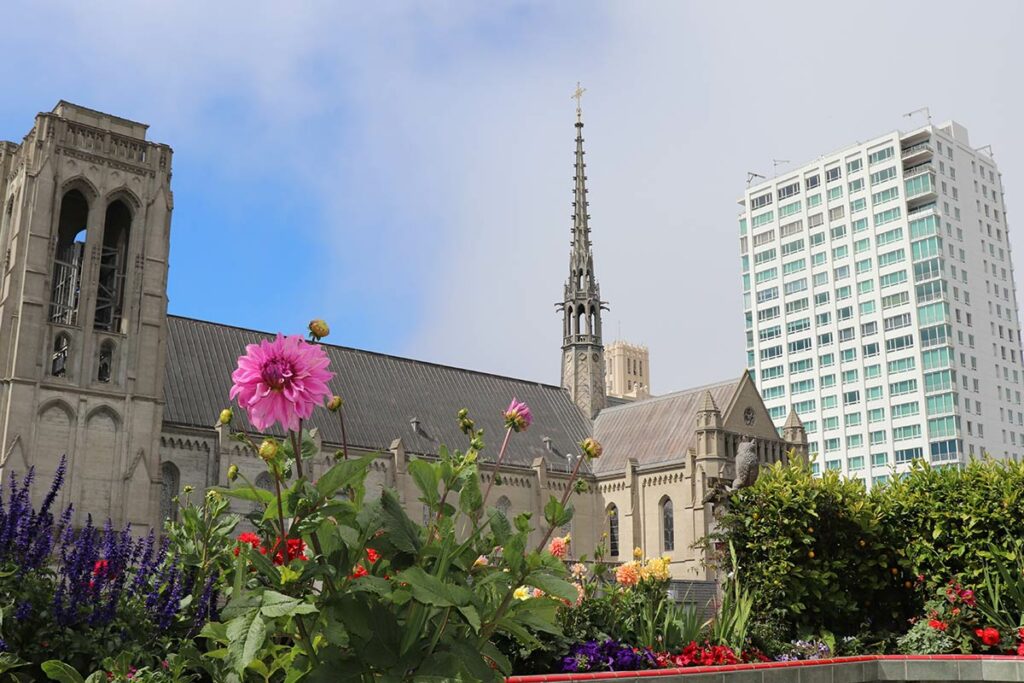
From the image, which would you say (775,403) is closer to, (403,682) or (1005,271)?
(1005,271)

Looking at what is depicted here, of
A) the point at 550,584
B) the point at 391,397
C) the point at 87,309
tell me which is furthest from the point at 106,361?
the point at 550,584

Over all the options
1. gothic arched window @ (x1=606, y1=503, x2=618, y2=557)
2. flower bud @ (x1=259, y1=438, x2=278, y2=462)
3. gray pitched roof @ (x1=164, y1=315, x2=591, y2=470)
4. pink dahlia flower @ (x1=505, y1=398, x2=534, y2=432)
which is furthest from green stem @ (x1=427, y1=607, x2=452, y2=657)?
gothic arched window @ (x1=606, y1=503, x2=618, y2=557)

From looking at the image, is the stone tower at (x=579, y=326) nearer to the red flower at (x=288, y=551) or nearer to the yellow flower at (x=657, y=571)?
the yellow flower at (x=657, y=571)

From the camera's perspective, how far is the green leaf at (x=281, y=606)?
3365 millimetres

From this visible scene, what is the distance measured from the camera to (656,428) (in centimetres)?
5647

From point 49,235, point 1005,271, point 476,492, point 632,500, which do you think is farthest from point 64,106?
point 1005,271

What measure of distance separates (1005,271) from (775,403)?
28.5m

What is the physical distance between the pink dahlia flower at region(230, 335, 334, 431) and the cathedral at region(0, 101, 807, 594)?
91.2 feet

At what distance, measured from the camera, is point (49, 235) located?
40.5 metres

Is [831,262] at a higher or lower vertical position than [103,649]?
higher

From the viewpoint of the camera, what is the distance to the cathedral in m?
39.2

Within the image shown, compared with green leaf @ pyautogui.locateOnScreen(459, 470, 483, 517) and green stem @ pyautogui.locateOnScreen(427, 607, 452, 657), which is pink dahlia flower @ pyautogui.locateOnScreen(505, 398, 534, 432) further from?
green stem @ pyautogui.locateOnScreen(427, 607, 452, 657)

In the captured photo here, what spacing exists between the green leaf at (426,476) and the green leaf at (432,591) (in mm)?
624

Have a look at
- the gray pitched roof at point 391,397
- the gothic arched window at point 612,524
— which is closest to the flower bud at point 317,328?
the gray pitched roof at point 391,397
